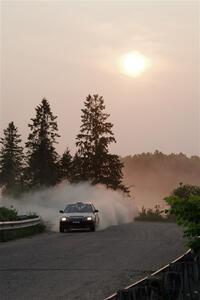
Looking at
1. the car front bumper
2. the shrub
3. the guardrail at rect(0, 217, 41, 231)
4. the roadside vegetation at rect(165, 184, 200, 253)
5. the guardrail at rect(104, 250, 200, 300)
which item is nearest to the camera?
the guardrail at rect(104, 250, 200, 300)

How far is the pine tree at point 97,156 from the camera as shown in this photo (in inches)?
3733

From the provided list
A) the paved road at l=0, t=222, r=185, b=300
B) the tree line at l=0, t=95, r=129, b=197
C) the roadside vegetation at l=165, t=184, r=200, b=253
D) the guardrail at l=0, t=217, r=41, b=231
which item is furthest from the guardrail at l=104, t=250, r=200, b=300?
the tree line at l=0, t=95, r=129, b=197

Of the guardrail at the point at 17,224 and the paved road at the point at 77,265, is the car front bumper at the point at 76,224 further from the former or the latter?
the paved road at the point at 77,265

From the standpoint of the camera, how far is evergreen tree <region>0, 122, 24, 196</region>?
102562 mm

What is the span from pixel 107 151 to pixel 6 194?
55.3 feet

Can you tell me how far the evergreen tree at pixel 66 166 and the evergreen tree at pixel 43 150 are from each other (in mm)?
1122

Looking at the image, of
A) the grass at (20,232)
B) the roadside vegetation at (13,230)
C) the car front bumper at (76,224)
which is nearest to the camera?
the grass at (20,232)

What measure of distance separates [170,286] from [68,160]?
282 feet

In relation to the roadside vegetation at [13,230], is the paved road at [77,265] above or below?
below

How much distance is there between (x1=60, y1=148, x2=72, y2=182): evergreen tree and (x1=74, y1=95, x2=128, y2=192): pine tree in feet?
3.02

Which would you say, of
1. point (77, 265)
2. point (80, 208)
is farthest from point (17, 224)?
point (77, 265)

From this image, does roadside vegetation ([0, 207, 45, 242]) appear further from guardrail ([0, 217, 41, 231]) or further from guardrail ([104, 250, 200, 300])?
guardrail ([104, 250, 200, 300])

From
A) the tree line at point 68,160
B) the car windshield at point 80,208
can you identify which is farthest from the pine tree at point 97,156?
the car windshield at point 80,208

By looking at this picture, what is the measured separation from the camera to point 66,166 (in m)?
93.2
